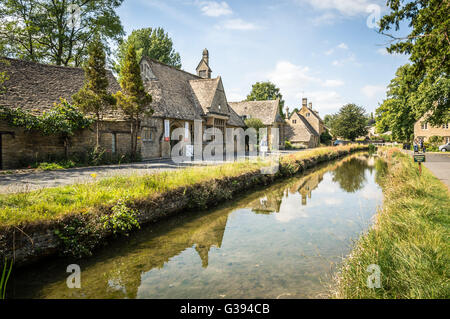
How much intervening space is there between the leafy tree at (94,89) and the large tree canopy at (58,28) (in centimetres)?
1275

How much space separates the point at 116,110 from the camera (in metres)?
19.6

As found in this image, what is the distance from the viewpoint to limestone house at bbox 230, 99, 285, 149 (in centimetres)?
4478

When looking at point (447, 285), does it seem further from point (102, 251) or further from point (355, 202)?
point (355, 202)

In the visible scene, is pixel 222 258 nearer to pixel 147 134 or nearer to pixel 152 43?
pixel 147 134

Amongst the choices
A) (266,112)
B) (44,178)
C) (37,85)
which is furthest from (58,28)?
(266,112)

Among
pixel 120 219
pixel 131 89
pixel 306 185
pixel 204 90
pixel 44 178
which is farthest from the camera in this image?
pixel 204 90

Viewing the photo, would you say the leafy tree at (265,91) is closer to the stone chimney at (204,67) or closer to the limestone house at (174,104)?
the stone chimney at (204,67)

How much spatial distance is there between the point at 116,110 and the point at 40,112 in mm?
4723

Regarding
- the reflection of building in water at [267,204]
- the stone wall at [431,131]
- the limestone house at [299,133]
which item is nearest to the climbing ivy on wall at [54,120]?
the reflection of building in water at [267,204]

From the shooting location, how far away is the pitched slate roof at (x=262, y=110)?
44.8 m

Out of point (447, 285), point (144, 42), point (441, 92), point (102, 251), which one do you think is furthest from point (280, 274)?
point (144, 42)

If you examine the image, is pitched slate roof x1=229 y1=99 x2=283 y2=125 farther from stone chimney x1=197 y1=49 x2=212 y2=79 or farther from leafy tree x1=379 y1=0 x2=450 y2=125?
leafy tree x1=379 y1=0 x2=450 y2=125

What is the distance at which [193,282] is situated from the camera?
527 centimetres

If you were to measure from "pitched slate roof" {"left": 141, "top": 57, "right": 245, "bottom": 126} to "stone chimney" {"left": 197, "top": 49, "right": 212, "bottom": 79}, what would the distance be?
5.42 m
